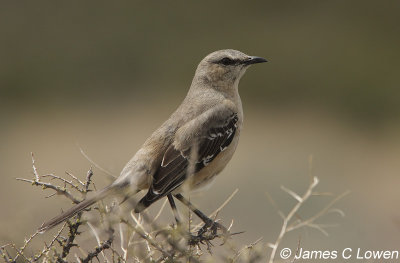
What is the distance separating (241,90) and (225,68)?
50.8 ft

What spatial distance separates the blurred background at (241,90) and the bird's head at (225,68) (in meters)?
4.18

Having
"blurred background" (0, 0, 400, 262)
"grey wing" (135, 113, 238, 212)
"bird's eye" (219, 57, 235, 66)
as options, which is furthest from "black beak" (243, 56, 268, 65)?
"blurred background" (0, 0, 400, 262)

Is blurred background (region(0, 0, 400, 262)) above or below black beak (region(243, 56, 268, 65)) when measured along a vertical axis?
above

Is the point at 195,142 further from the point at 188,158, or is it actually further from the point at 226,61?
the point at 226,61

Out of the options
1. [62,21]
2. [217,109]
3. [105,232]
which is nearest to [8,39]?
[62,21]

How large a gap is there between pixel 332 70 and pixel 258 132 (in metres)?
5.01

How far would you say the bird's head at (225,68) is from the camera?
22.6 feet

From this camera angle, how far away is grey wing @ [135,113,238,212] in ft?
18.5

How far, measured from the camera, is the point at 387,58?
2306 cm

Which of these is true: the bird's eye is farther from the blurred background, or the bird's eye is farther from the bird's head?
the blurred background

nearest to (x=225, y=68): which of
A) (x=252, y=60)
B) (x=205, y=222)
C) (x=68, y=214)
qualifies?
(x=252, y=60)

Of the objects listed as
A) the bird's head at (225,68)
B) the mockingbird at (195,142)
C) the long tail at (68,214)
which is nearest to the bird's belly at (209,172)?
the mockingbird at (195,142)

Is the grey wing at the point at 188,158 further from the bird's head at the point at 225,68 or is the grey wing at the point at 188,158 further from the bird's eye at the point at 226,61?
the bird's eye at the point at 226,61

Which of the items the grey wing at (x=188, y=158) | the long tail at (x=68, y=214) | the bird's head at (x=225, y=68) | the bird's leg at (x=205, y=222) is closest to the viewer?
the long tail at (x=68, y=214)
